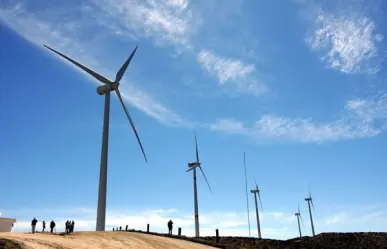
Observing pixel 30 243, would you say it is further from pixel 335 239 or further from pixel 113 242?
pixel 335 239

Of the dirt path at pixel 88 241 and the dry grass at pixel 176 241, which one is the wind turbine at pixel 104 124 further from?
the dirt path at pixel 88 241

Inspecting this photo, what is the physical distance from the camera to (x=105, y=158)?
4312cm

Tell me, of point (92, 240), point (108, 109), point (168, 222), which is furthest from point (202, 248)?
point (108, 109)

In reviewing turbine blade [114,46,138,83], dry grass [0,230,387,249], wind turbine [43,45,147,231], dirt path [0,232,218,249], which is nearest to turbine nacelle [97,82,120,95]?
→ wind turbine [43,45,147,231]

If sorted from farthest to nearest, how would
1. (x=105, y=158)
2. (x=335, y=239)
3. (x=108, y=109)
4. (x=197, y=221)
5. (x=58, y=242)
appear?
1. (x=197, y=221)
2. (x=335, y=239)
3. (x=108, y=109)
4. (x=105, y=158)
5. (x=58, y=242)

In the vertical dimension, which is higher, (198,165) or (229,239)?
(198,165)

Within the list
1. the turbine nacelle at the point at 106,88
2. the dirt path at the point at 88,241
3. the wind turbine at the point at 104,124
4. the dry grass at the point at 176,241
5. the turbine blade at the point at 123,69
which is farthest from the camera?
the turbine blade at the point at 123,69

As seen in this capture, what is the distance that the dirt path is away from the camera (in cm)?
2392

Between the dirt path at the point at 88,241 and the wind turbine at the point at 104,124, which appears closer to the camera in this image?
the dirt path at the point at 88,241

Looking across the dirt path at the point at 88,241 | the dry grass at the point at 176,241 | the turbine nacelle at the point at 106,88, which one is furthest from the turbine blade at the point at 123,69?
the dirt path at the point at 88,241

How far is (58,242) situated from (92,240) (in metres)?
4.52

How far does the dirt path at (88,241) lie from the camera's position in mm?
23922

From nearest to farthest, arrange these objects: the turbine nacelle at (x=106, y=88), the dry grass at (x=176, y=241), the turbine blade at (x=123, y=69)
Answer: the dry grass at (x=176, y=241)
the turbine nacelle at (x=106, y=88)
the turbine blade at (x=123, y=69)

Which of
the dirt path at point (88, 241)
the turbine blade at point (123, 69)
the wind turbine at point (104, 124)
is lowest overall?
the dirt path at point (88, 241)
